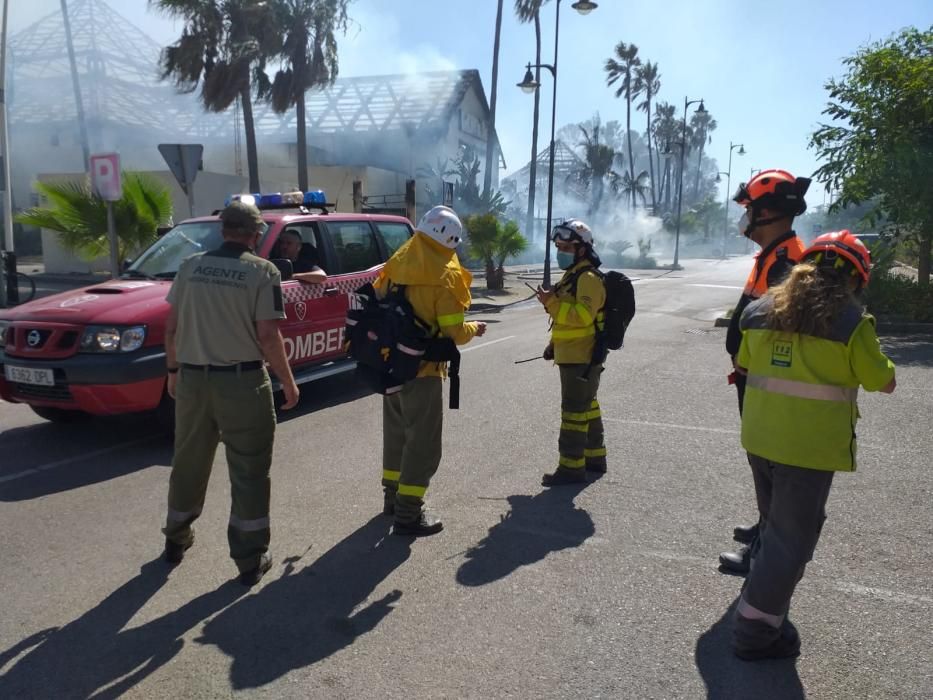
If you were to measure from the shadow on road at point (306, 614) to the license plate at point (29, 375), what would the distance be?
2.72 metres

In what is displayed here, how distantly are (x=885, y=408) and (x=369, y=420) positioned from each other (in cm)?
493

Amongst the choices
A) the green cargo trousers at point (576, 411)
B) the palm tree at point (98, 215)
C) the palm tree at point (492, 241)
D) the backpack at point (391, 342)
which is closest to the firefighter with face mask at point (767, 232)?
the green cargo trousers at point (576, 411)

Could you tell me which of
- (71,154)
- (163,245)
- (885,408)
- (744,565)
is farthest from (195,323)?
(71,154)

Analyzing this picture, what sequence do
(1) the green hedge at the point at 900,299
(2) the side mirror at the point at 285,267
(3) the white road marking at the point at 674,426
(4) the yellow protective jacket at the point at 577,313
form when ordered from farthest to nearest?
(1) the green hedge at the point at 900,299 < (3) the white road marking at the point at 674,426 < (2) the side mirror at the point at 285,267 < (4) the yellow protective jacket at the point at 577,313

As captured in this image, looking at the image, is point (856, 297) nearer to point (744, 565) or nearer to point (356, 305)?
point (744, 565)

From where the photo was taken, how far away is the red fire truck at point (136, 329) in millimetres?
5418

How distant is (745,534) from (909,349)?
28.8ft

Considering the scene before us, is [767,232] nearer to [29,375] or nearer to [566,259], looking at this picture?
[566,259]

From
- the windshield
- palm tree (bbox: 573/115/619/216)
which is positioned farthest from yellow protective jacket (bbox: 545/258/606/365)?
palm tree (bbox: 573/115/619/216)

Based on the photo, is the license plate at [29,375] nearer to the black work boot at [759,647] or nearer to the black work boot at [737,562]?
the black work boot at [737,562]

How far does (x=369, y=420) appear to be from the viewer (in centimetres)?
682

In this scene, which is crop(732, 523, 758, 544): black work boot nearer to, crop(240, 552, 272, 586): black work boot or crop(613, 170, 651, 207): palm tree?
crop(240, 552, 272, 586): black work boot

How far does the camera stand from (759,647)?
9.75 feet

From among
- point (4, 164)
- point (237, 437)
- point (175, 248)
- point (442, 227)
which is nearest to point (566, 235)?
point (442, 227)
